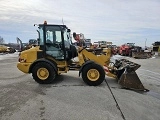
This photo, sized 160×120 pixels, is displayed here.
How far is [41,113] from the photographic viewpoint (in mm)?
5137

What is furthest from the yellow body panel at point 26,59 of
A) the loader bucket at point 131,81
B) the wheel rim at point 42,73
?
the loader bucket at point 131,81

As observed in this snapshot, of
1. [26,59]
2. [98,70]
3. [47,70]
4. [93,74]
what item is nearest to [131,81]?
[98,70]

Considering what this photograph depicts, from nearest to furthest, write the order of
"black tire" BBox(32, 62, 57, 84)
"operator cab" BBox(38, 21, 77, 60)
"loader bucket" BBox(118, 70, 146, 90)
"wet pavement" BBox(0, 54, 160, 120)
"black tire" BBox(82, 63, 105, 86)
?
"wet pavement" BBox(0, 54, 160, 120)
"loader bucket" BBox(118, 70, 146, 90)
"black tire" BBox(82, 63, 105, 86)
"black tire" BBox(32, 62, 57, 84)
"operator cab" BBox(38, 21, 77, 60)

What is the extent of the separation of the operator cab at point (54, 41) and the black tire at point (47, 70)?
23.8 inches

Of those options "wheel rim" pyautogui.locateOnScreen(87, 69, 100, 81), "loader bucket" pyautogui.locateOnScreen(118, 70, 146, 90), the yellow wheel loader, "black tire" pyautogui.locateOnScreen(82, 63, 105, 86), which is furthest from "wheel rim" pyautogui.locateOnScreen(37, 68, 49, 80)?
"loader bucket" pyautogui.locateOnScreen(118, 70, 146, 90)

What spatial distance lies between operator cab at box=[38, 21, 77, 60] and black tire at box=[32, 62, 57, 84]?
1.98ft

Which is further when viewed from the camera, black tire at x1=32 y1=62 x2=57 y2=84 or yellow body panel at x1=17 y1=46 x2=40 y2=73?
yellow body panel at x1=17 y1=46 x2=40 y2=73

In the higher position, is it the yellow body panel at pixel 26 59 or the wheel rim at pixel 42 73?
the yellow body panel at pixel 26 59

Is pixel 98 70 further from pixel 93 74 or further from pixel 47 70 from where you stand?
pixel 47 70

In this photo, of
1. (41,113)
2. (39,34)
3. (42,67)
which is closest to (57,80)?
(42,67)

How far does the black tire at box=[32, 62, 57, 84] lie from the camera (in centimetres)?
813

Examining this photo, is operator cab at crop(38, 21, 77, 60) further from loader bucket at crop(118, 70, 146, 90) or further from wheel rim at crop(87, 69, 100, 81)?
loader bucket at crop(118, 70, 146, 90)

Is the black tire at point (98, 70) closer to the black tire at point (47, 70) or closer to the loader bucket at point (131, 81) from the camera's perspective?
the loader bucket at point (131, 81)

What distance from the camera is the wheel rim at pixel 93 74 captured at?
797cm
